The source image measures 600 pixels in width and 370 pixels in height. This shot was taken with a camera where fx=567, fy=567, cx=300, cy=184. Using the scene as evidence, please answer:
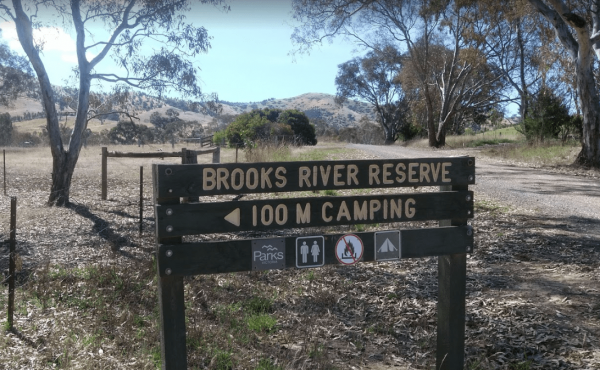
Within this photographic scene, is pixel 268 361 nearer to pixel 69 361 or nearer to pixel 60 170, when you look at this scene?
pixel 69 361

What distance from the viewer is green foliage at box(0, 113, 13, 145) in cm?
3944

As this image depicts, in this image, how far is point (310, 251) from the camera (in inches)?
128

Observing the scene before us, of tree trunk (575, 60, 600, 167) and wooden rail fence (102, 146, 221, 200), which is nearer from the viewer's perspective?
wooden rail fence (102, 146, 221, 200)

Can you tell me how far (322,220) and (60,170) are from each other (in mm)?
10854

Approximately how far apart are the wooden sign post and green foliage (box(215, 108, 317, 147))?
49.3ft

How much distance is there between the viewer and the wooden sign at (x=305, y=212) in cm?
301

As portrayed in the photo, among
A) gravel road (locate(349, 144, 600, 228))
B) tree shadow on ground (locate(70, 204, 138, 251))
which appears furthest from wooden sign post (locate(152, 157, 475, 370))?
gravel road (locate(349, 144, 600, 228))

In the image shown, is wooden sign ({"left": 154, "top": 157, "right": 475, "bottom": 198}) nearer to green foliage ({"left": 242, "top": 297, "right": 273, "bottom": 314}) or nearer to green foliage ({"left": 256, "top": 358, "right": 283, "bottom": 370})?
green foliage ({"left": 256, "top": 358, "right": 283, "bottom": 370})

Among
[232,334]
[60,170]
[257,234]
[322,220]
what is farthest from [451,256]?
[60,170]

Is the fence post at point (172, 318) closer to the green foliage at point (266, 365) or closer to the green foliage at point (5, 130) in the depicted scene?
the green foliage at point (266, 365)

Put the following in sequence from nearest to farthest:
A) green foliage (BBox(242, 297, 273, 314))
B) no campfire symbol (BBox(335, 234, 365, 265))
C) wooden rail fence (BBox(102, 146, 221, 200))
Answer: no campfire symbol (BBox(335, 234, 365, 265)) < green foliage (BBox(242, 297, 273, 314)) < wooden rail fence (BBox(102, 146, 221, 200))

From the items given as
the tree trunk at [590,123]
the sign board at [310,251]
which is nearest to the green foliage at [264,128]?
the tree trunk at [590,123]

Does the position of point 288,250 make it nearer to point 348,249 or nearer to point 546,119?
point 348,249

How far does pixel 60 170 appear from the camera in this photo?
12609 mm
